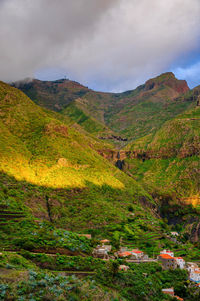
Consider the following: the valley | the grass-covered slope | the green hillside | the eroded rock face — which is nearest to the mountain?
the green hillside

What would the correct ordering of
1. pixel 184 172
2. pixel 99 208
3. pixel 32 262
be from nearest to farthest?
pixel 32 262, pixel 99 208, pixel 184 172

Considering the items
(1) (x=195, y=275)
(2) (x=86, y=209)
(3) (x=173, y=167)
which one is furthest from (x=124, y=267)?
(3) (x=173, y=167)

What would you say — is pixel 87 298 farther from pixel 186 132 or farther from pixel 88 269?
pixel 186 132

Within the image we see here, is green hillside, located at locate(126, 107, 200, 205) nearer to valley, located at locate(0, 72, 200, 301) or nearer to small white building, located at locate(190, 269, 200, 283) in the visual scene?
valley, located at locate(0, 72, 200, 301)

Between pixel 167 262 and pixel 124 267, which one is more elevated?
pixel 124 267

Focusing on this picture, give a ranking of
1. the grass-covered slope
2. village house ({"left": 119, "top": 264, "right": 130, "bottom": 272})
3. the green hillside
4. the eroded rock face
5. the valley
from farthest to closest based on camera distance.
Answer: the green hillside < the eroded rock face < the grass-covered slope < village house ({"left": 119, "top": 264, "right": 130, "bottom": 272}) < the valley

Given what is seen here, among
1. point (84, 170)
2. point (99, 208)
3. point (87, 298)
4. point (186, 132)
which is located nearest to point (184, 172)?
point (186, 132)

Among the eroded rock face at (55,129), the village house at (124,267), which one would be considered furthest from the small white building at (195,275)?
the eroded rock face at (55,129)

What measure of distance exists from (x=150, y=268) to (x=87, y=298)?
914 inches

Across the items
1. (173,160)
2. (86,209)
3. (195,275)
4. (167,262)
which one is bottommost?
(195,275)

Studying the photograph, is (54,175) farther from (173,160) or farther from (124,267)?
(173,160)

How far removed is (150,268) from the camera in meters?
41.6

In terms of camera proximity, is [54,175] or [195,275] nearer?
[195,275]

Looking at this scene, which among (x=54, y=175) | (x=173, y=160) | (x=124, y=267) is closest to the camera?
(x=124, y=267)
